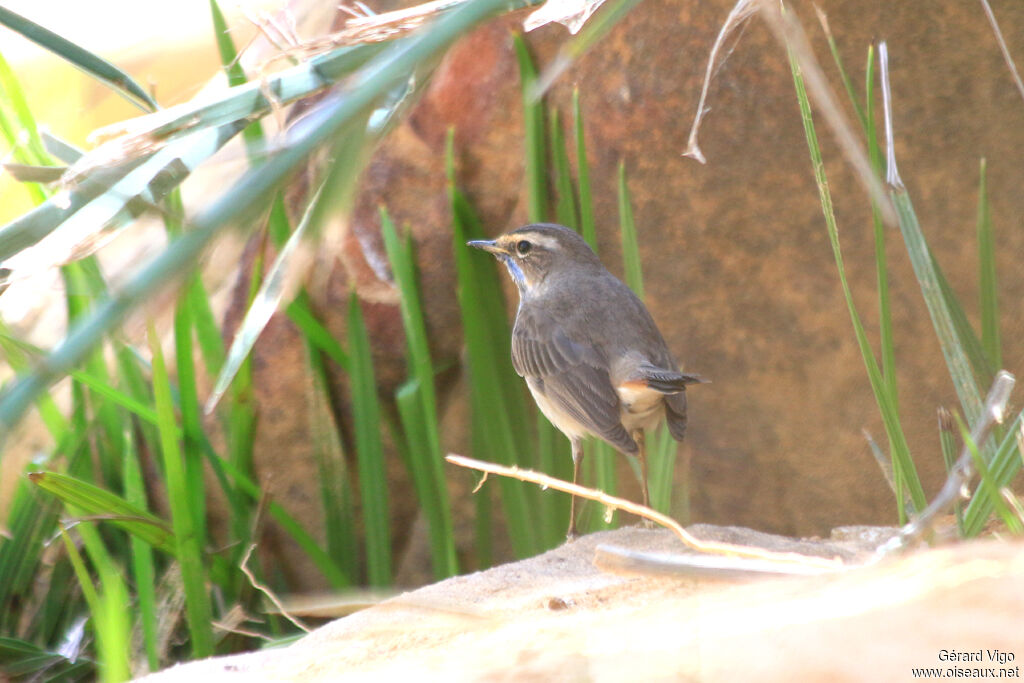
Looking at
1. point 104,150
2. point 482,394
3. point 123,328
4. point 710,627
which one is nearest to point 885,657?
point 710,627

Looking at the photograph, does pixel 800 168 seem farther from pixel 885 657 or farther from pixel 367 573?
pixel 885 657

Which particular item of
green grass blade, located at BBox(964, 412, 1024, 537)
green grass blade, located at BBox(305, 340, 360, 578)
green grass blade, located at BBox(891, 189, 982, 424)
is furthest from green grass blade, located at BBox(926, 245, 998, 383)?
green grass blade, located at BBox(305, 340, 360, 578)

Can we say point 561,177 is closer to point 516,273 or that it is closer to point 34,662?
point 516,273

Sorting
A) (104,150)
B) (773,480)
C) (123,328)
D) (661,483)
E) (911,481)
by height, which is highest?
(104,150)

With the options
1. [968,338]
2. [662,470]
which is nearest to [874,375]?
[968,338]

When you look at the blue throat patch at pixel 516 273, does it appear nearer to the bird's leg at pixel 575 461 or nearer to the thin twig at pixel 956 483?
the bird's leg at pixel 575 461

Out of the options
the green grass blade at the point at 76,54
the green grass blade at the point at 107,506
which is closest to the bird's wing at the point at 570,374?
the green grass blade at the point at 107,506

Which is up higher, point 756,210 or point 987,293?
point 756,210
